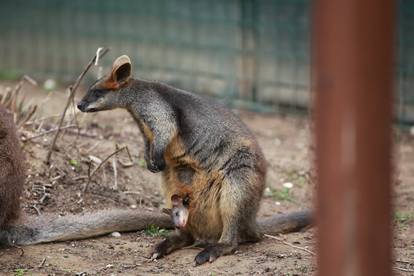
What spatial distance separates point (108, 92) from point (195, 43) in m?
5.43

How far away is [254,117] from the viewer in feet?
37.8

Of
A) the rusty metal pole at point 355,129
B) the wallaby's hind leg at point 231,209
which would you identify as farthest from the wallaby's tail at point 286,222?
the rusty metal pole at point 355,129

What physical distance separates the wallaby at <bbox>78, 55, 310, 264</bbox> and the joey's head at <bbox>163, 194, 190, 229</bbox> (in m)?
0.07

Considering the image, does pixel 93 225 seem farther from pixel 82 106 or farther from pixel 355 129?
pixel 355 129

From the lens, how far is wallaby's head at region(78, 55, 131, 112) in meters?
6.57

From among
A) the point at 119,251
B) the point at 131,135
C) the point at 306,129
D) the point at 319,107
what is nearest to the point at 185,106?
the point at 119,251

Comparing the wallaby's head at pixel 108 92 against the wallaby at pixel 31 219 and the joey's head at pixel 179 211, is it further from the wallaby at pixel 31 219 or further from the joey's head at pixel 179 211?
the joey's head at pixel 179 211

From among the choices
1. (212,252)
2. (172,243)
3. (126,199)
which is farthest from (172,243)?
(126,199)

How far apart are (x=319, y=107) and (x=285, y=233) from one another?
13.8ft

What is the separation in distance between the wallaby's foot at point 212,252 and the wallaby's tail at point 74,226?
72 centimetres

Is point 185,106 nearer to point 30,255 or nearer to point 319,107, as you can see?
point 30,255

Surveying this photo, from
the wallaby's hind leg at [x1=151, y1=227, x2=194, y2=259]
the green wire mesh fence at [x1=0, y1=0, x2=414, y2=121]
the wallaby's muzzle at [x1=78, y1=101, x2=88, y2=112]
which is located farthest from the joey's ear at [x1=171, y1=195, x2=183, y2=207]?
the green wire mesh fence at [x1=0, y1=0, x2=414, y2=121]

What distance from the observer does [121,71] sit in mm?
6594

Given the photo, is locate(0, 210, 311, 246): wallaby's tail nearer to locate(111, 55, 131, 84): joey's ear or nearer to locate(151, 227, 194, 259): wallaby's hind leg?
locate(151, 227, 194, 259): wallaby's hind leg
